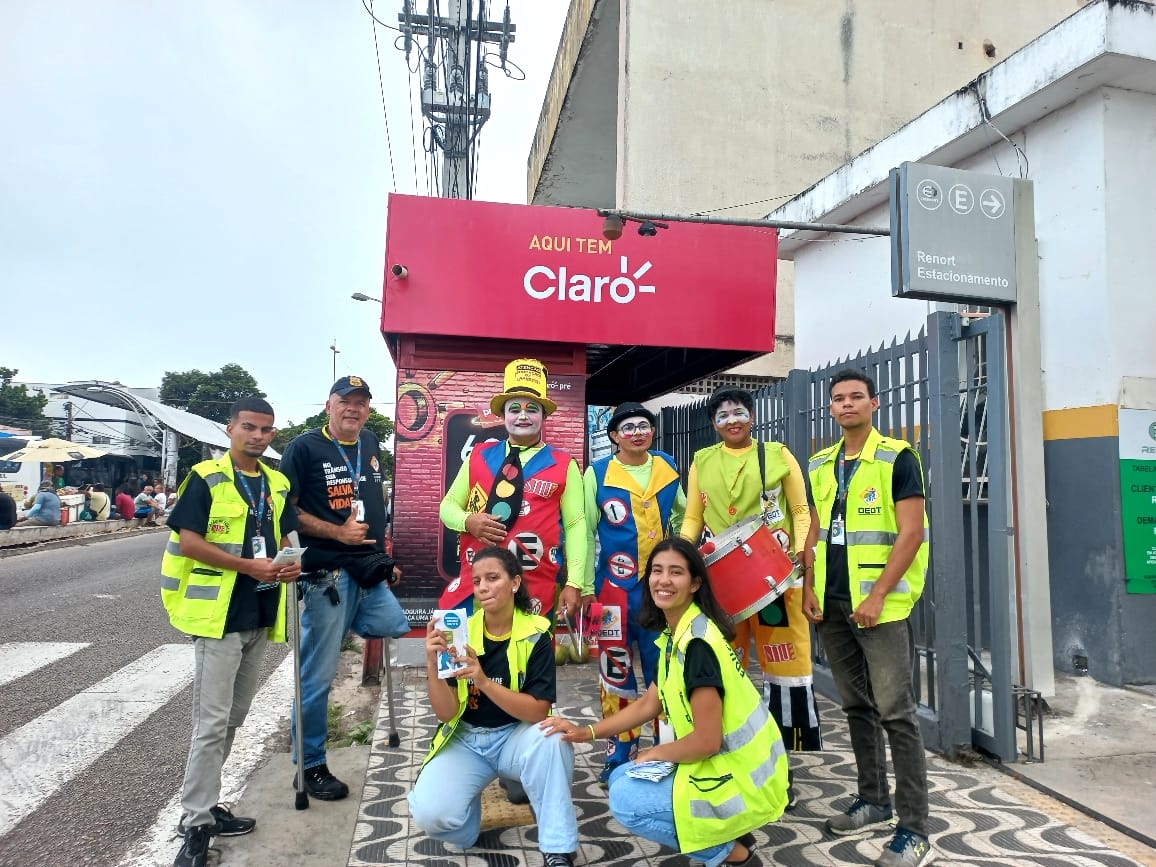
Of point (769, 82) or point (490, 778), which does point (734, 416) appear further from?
point (769, 82)

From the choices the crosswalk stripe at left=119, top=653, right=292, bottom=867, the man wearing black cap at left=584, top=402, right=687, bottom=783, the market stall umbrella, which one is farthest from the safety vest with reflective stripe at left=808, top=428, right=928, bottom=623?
the market stall umbrella

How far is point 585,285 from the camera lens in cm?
660

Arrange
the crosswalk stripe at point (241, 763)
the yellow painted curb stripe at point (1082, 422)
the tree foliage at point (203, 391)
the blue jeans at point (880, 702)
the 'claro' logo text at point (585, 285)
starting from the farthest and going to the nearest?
the tree foliage at point (203, 391) → the 'claro' logo text at point (585, 285) → the yellow painted curb stripe at point (1082, 422) → the crosswalk stripe at point (241, 763) → the blue jeans at point (880, 702)

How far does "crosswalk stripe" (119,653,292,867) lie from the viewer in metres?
3.30

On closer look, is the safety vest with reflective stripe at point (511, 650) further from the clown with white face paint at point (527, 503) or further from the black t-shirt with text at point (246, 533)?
the black t-shirt with text at point (246, 533)

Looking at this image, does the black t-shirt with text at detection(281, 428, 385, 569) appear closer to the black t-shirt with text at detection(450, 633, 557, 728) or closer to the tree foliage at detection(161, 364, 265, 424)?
the black t-shirt with text at detection(450, 633, 557, 728)

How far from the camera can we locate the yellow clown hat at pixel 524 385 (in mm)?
4016

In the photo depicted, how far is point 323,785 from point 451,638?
1.48 metres

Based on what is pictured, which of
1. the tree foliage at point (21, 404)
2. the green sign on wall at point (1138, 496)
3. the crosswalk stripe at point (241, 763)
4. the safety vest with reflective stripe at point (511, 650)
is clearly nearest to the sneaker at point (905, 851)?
the safety vest with reflective stripe at point (511, 650)

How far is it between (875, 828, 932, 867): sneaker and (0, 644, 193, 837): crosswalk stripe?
3.90 m

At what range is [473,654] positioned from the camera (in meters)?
3.03

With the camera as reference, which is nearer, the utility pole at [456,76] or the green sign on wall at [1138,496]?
the green sign on wall at [1138,496]

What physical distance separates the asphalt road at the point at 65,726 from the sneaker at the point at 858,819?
3.14 meters

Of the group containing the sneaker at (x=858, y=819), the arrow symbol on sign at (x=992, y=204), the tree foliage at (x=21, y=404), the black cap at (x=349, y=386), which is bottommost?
the sneaker at (x=858, y=819)
